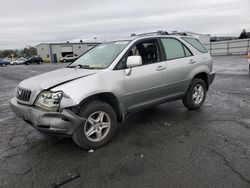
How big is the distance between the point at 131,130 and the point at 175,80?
4.91 ft

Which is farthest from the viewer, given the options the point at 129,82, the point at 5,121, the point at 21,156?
the point at 5,121

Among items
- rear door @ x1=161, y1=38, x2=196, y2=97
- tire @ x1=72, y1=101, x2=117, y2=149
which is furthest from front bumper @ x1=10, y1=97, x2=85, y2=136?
rear door @ x1=161, y1=38, x2=196, y2=97

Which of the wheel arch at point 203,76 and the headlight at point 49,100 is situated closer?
the headlight at point 49,100

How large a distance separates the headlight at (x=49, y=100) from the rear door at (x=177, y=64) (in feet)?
8.08

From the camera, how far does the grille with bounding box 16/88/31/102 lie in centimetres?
351

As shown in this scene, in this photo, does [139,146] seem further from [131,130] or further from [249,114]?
[249,114]

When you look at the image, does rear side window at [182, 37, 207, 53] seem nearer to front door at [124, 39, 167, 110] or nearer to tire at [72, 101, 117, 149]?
front door at [124, 39, 167, 110]

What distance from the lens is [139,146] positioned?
12.1ft

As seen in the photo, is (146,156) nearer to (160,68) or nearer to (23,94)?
(160,68)

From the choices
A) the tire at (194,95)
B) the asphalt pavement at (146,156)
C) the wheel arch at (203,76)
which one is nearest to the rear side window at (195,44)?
the wheel arch at (203,76)

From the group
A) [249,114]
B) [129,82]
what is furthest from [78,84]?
[249,114]

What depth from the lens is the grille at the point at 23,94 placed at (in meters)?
3.51

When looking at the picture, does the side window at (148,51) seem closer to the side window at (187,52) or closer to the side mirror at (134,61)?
the side mirror at (134,61)

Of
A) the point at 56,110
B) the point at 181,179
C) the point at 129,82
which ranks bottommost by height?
the point at 181,179
